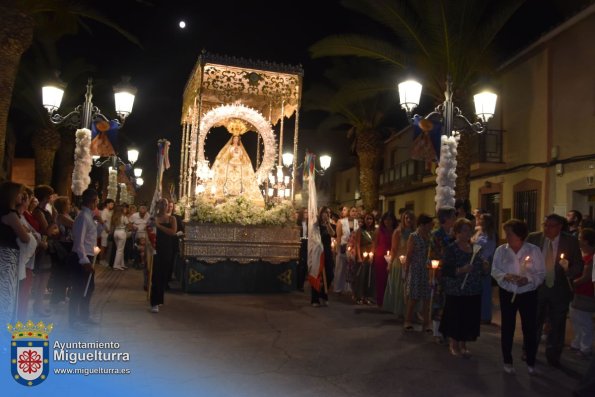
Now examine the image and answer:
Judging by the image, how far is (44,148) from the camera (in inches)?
854

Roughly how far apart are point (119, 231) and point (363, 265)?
8003mm

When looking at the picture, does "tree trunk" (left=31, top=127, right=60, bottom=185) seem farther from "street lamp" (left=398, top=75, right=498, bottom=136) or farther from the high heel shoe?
the high heel shoe

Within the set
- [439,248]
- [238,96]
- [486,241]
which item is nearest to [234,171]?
[238,96]

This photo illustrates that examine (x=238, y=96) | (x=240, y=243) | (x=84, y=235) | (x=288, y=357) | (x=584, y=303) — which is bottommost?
(x=288, y=357)

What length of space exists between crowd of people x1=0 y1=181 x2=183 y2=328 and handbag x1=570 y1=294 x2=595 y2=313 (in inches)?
248

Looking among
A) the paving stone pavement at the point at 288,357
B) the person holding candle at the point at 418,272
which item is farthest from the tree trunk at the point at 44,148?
the person holding candle at the point at 418,272

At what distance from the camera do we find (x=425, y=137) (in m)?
9.89

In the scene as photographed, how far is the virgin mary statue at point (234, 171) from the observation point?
45.7ft

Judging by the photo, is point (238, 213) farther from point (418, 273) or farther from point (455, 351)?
point (455, 351)

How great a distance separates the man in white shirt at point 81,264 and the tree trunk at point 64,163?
58.9ft

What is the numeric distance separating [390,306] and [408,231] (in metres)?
1.42

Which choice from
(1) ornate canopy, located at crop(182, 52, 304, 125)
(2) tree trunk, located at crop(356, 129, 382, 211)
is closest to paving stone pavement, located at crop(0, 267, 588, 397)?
(1) ornate canopy, located at crop(182, 52, 304, 125)

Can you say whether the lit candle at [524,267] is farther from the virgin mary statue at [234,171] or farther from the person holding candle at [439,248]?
the virgin mary statue at [234,171]

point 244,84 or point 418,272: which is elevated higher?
point 244,84
